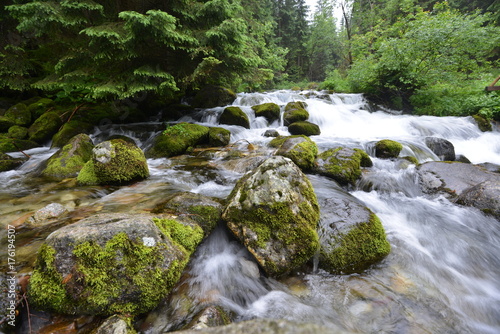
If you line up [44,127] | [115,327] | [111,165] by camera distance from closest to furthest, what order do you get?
1. [115,327]
2. [111,165]
3. [44,127]

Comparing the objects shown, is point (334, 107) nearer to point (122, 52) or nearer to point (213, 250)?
point (122, 52)

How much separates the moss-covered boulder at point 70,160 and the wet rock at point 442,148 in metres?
11.2

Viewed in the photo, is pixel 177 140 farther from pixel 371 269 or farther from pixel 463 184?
pixel 463 184

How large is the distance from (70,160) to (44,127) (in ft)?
14.1

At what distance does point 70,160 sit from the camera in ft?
17.3

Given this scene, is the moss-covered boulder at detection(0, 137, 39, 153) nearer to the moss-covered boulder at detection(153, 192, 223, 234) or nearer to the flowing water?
the flowing water

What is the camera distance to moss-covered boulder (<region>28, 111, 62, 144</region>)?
25.3ft

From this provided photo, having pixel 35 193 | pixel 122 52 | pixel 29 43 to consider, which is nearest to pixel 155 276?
pixel 35 193

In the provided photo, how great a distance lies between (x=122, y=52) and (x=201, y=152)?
3.72 metres

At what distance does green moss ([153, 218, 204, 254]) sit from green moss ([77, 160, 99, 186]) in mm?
2959

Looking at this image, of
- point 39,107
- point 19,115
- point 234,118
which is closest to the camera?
point 19,115

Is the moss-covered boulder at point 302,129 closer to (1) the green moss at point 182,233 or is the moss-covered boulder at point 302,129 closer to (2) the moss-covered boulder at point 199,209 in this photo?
(2) the moss-covered boulder at point 199,209

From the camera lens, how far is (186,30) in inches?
272

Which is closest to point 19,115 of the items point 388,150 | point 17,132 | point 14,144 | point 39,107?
point 39,107
